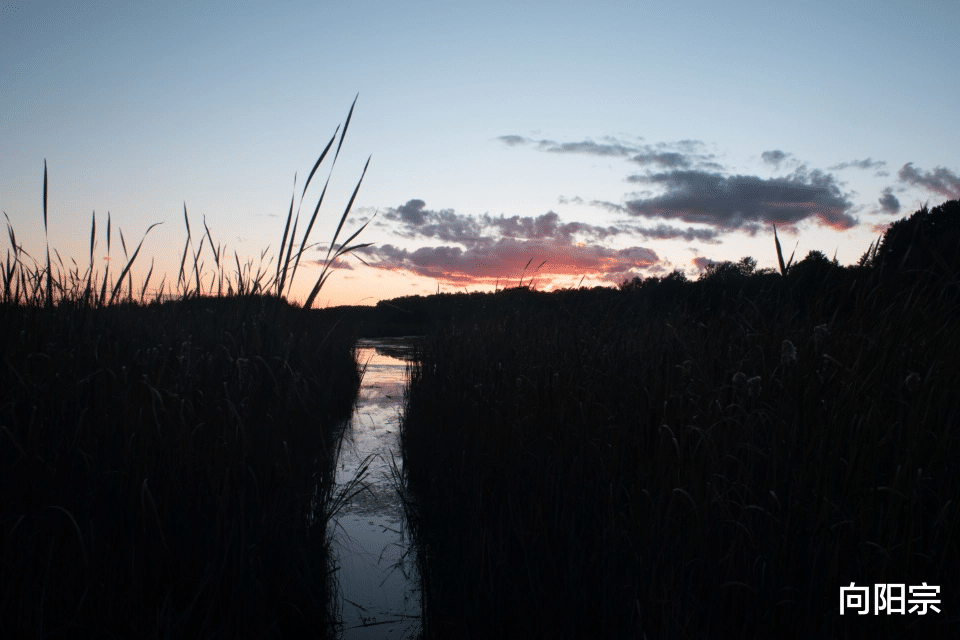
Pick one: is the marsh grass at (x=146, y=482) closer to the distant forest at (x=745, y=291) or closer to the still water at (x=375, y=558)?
the still water at (x=375, y=558)

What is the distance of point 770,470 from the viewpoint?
7.06 ft

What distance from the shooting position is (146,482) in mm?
2205

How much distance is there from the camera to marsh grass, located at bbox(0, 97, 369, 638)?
6.97 feet

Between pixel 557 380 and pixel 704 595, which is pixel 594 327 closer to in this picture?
pixel 557 380

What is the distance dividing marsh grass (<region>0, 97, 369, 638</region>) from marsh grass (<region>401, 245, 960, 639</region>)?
3.16 ft

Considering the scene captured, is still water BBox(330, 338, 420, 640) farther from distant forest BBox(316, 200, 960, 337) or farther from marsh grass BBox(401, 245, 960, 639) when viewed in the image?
distant forest BBox(316, 200, 960, 337)

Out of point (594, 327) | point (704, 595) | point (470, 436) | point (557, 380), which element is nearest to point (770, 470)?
point (704, 595)

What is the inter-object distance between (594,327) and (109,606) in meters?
4.51

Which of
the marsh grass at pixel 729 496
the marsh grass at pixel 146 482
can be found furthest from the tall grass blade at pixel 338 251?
the marsh grass at pixel 729 496

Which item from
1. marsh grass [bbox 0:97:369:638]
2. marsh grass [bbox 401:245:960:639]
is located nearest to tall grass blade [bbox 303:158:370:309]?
marsh grass [bbox 0:97:369:638]

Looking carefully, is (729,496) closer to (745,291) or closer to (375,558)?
(375,558)

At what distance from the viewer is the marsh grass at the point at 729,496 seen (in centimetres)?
192

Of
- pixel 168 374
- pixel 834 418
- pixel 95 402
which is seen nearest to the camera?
pixel 834 418

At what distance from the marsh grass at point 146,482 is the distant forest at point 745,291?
40.5 inches
